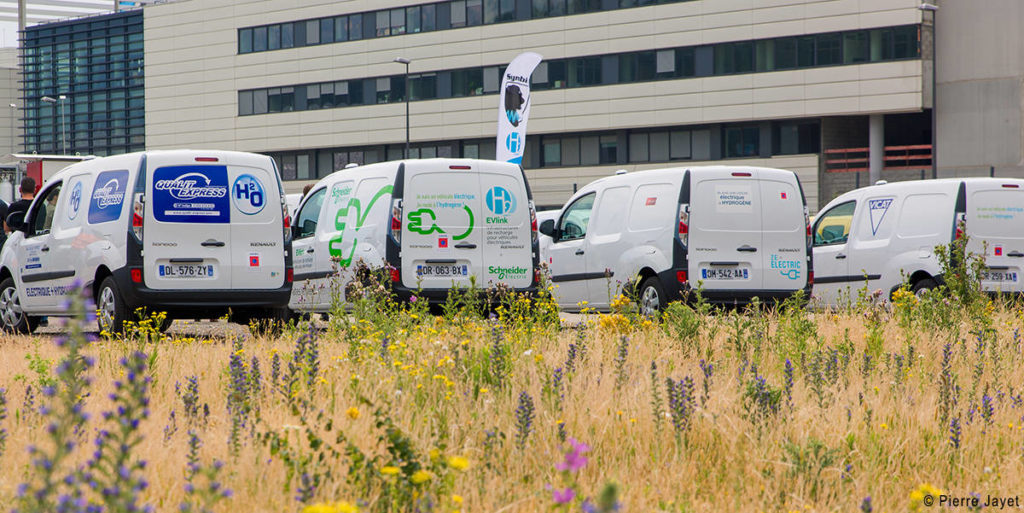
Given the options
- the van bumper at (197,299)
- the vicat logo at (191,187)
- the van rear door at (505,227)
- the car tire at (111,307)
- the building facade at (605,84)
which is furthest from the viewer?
the building facade at (605,84)

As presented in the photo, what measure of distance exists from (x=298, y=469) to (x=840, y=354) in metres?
4.24

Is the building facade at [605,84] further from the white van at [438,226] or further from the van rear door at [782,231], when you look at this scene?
the white van at [438,226]

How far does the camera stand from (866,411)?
5.82m

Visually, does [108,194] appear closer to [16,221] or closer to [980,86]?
[16,221]

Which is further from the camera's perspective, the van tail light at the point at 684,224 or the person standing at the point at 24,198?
the person standing at the point at 24,198

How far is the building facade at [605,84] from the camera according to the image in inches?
1864

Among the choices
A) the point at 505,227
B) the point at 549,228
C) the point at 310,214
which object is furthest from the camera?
the point at 549,228

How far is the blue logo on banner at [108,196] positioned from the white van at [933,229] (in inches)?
301

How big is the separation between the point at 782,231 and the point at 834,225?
3.01 metres

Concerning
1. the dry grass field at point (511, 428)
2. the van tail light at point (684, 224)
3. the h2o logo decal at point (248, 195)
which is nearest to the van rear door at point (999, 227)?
the van tail light at point (684, 224)

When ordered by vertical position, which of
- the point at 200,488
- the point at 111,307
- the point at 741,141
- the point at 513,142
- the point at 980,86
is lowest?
the point at 200,488

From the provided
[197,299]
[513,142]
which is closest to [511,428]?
[197,299]

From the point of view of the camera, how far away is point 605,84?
55.2 m

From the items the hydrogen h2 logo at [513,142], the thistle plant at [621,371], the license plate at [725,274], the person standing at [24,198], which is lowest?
the thistle plant at [621,371]
